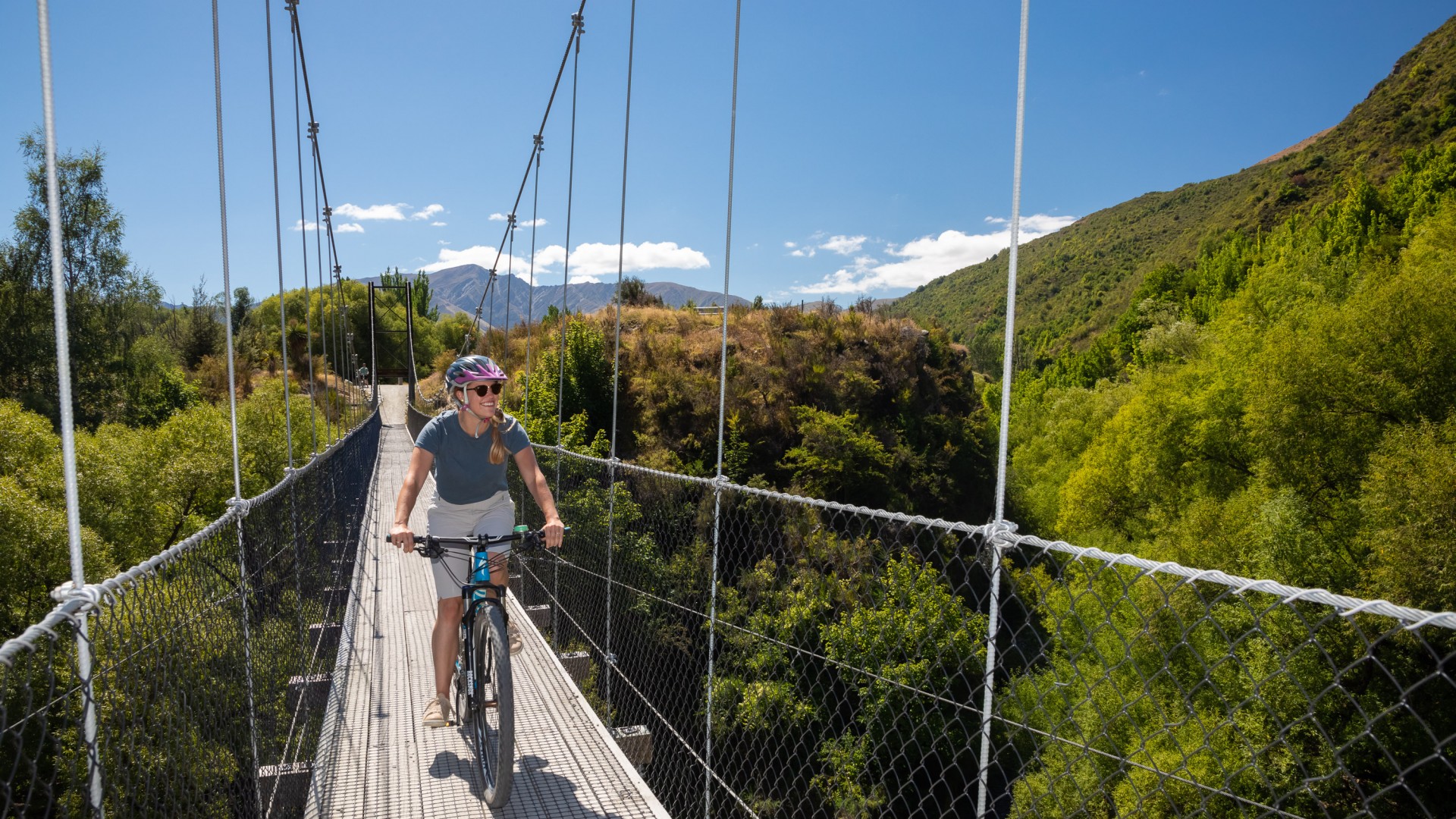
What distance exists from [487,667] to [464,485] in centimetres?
53

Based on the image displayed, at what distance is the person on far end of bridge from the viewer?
236 cm

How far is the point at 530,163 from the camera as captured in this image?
11.0 meters

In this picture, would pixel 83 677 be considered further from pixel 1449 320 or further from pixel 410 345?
pixel 410 345

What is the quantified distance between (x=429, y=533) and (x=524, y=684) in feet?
3.28

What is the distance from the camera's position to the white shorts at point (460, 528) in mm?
2445

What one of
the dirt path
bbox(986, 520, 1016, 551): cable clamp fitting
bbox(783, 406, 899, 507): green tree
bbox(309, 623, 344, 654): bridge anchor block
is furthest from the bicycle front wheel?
the dirt path

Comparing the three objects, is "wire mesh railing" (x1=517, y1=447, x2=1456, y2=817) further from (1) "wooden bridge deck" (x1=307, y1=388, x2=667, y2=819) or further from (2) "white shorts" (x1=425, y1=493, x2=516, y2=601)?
(2) "white shorts" (x1=425, y1=493, x2=516, y2=601)

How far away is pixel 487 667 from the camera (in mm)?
2342

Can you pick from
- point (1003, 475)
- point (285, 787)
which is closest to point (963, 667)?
point (1003, 475)

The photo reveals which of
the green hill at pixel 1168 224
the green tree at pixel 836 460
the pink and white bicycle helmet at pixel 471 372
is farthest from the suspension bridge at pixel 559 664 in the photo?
the green hill at pixel 1168 224

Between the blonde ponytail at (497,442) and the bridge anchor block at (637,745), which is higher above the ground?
the blonde ponytail at (497,442)

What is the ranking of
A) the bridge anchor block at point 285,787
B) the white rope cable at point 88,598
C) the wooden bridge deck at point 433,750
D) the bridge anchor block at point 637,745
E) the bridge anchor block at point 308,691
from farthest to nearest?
the bridge anchor block at point 308,691
the bridge anchor block at point 637,745
the wooden bridge deck at point 433,750
the bridge anchor block at point 285,787
the white rope cable at point 88,598

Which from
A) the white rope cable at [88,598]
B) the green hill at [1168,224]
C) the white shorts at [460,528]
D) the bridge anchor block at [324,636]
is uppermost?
the green hill at [1168,224]

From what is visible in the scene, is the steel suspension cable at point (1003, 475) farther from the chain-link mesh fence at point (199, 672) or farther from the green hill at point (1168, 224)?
the green hill at point (1168, 224)
